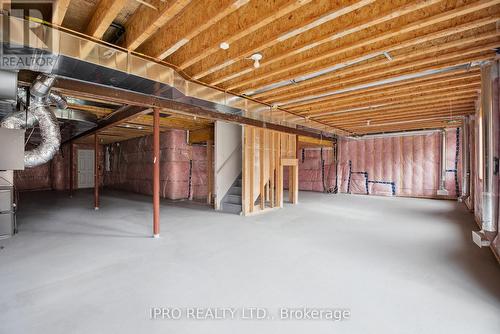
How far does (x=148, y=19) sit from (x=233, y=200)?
4.28 m

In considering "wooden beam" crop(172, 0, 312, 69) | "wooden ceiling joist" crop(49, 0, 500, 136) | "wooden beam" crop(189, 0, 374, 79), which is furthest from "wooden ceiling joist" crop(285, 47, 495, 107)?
"wooden beam" crop(172, 0, 312, 69)

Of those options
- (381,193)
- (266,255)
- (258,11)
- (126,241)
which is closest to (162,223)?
(126,241)

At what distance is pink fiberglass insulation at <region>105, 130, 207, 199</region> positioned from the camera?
7.76m

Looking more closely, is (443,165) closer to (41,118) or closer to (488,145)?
(488,145)

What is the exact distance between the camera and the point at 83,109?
5.21 metres

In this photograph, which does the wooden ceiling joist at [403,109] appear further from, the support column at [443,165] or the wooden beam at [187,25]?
the wooden beam at [187,25]

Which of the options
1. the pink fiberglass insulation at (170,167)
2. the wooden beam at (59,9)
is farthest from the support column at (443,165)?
the wooden beam at (59,9)

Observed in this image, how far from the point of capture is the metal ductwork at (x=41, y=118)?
292 cm

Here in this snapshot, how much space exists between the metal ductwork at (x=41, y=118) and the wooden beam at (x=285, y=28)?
202 cm

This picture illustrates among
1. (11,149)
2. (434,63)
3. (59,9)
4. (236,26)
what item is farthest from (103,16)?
(434,63)

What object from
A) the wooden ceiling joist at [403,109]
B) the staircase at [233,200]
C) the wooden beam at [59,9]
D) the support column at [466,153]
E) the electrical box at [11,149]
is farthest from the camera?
the support column at [466,153]

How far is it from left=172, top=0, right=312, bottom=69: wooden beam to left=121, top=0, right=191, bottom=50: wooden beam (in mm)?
472

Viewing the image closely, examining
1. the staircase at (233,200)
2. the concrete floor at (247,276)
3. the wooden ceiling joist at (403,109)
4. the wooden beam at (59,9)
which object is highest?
the wooden beam at (59,9)

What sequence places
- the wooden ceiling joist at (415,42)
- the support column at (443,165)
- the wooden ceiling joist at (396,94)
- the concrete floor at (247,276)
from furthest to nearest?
the support column at (443,165), the wooden ceiling joist at (396,94), the wooden ceiling joist at (415,42), the concrete floor at (247,276)
